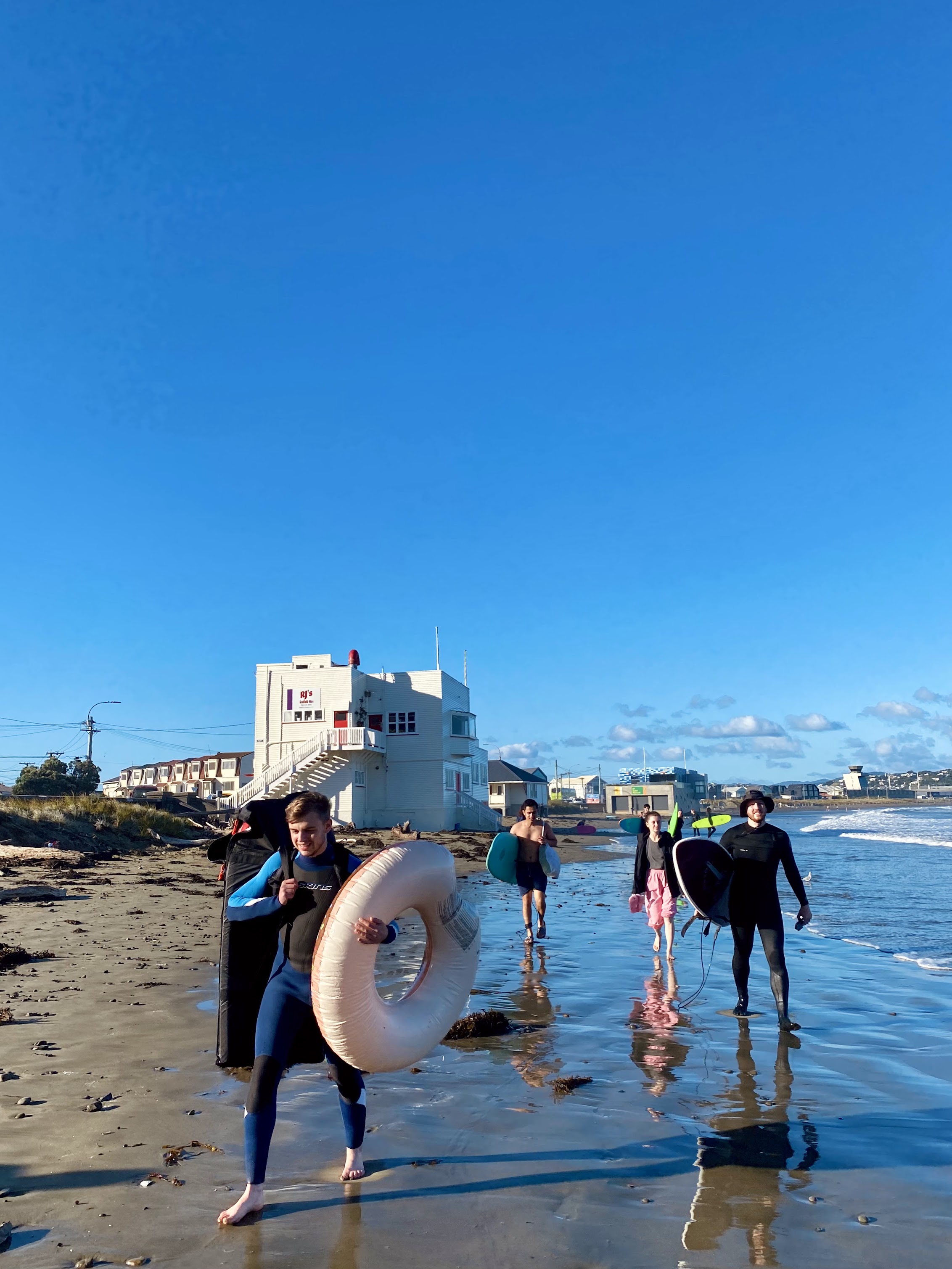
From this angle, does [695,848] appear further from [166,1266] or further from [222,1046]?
[166,1266]

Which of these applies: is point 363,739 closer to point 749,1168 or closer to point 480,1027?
point 480,1027

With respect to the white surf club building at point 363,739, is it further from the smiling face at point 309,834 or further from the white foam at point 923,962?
the smiling face at point 309,834

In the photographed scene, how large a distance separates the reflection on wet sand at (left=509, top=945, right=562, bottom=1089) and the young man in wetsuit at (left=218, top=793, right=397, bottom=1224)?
205 centimetres

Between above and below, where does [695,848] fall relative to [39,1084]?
above

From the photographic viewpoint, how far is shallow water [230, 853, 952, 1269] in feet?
11.9

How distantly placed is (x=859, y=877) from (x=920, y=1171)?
22014 mm

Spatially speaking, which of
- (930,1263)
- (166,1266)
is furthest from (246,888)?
(930,1263)

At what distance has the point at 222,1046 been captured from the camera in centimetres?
412

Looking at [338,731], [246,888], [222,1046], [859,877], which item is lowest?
[859,877]

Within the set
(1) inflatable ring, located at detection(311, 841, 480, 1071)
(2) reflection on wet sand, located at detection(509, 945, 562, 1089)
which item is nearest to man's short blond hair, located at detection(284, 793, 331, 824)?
(1) inflatable ring, located at detection(311, 841, 480, 1071)

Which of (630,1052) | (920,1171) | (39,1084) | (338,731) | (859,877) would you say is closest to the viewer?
(920,1171)

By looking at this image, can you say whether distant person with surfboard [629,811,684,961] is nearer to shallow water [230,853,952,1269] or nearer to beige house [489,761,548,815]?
shallow water [230,853,952,1269]

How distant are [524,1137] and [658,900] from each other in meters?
6.37

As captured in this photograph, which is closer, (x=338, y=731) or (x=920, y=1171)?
(x=920, y=1171)
